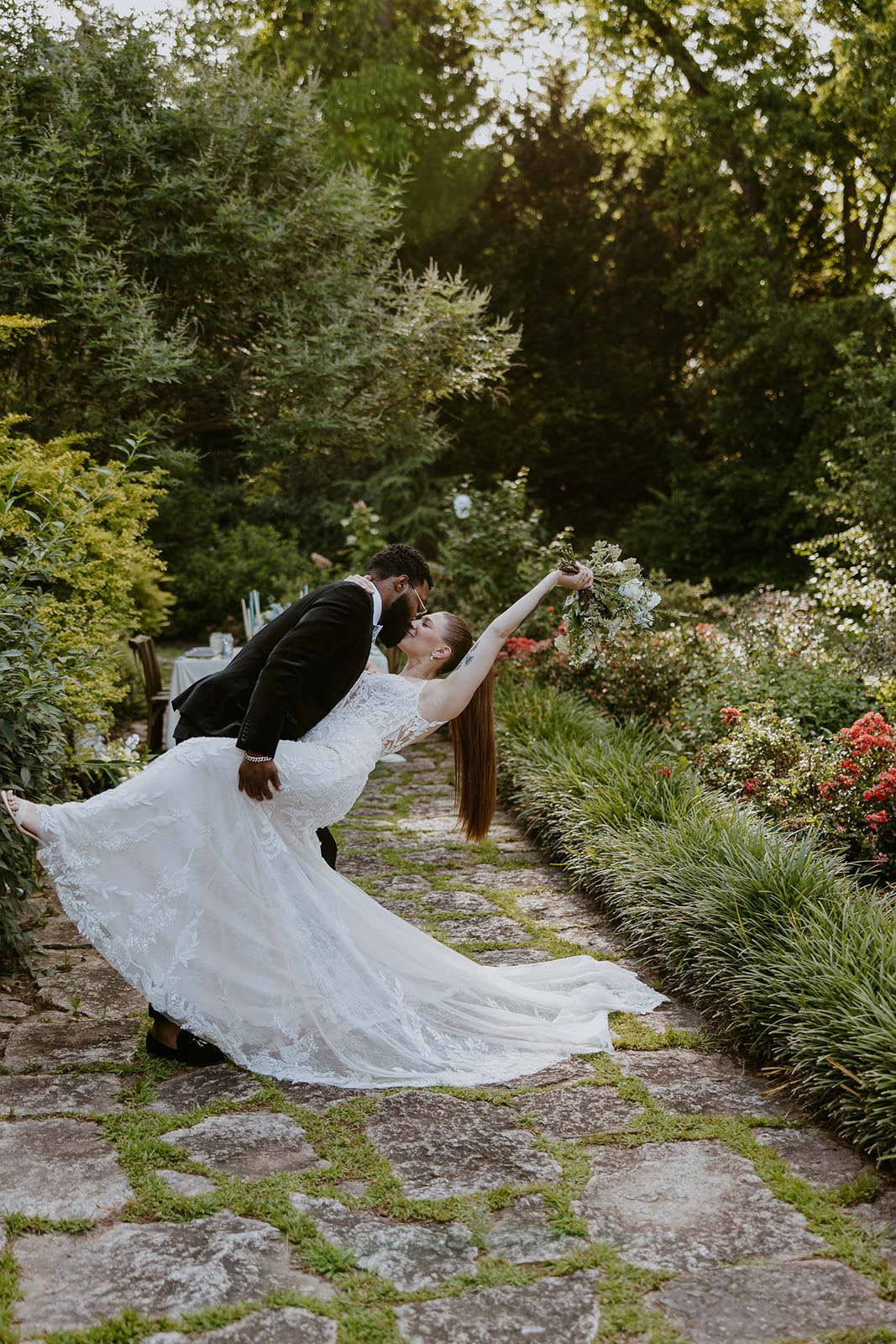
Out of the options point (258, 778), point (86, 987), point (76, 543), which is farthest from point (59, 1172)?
point (76, 543)

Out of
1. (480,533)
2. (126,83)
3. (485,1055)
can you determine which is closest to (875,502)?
(480,533)

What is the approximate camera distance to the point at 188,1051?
3.41 meters

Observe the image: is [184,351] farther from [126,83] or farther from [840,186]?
[840,186]

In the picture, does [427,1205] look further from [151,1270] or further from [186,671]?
[186,671]

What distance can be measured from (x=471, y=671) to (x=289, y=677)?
0.72 metres

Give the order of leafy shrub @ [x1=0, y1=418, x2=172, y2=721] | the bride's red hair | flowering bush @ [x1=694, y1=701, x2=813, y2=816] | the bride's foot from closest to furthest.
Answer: the bride's foot, the bride's red hair, leafy shrub @ [x1=0, y1=418, x2=172, y2=721], flowering bush @ [x1=694, y1=701, x2=813, y2=816]

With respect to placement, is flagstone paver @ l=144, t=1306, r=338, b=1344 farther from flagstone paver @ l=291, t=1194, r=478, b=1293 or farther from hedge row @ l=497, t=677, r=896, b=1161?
hedge row @ l=497, t=677, r=896, b=1161

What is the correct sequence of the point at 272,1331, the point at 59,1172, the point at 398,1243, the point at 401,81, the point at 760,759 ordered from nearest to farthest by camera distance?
1. the point at 272,1331
2. the point at 398,1243
3. the point at 59,1172
4. the point at 760,759
5. the point at 401,81

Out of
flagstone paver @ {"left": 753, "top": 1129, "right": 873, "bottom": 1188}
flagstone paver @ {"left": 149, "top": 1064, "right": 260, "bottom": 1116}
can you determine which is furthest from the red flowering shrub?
flagstone paver @ {"left": 149, "top": 1064, "right": 260, "bottom": 1116}

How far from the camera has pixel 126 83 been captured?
28.9 feet

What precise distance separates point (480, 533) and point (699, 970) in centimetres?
732

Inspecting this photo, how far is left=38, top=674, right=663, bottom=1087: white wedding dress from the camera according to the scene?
331cm

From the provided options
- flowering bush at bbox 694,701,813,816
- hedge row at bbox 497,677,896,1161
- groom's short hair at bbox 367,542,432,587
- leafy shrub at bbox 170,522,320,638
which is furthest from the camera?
leafy shrub at bbox 170,522,320,638

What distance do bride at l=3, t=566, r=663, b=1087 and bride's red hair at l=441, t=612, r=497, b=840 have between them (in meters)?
0.18
